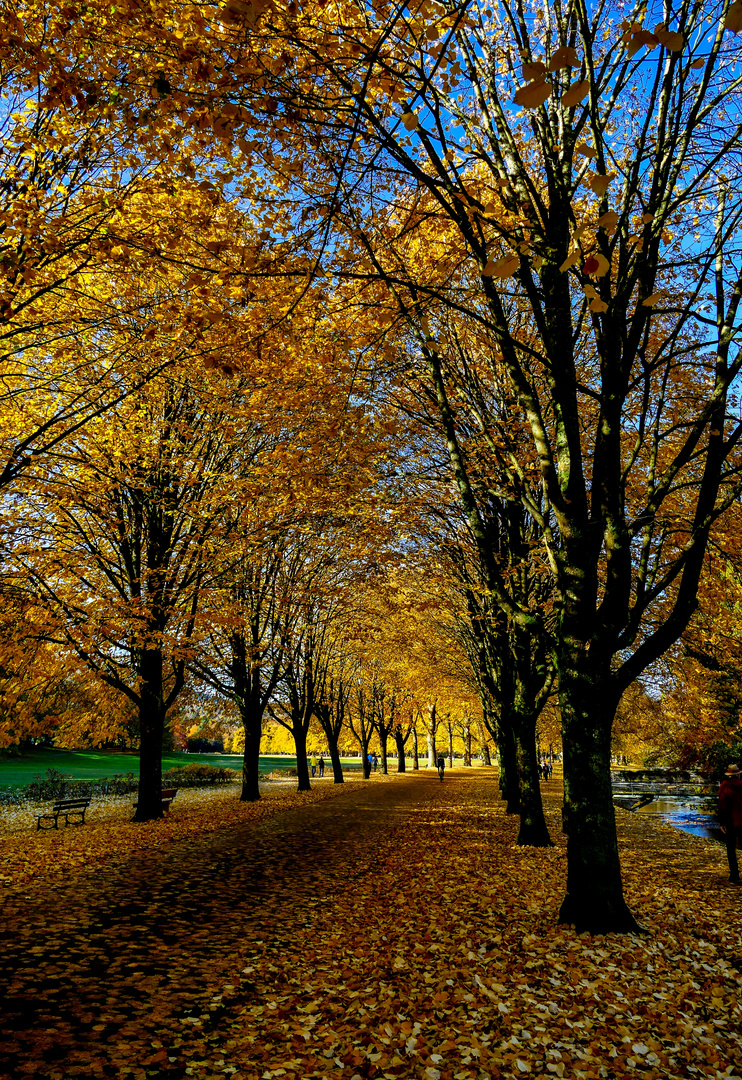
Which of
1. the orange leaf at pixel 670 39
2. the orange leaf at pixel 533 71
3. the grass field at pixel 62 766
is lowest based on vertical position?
the grass field at pixel 62 766

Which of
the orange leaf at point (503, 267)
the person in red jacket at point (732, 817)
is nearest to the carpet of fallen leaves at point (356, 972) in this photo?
the person in red jacket at point (732, 817)

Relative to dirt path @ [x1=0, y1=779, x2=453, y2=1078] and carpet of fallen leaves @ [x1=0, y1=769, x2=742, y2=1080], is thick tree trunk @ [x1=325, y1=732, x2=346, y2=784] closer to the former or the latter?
dirt path @ [x1=0, y1=779, x2=453, y2=1078]

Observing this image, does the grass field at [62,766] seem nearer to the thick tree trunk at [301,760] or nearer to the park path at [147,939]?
the thick tree trunk at [301,760]

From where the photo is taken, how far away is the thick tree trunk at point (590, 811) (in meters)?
5.86

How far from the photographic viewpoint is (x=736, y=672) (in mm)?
13102

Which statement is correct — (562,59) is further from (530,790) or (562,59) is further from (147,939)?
(530,790)

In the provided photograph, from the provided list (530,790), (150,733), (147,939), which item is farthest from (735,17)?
(150,733)

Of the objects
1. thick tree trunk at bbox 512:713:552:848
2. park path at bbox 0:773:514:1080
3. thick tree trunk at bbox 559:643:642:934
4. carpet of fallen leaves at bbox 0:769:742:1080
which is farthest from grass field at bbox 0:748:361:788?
thick tree trunk at bbox 559:643:642:934

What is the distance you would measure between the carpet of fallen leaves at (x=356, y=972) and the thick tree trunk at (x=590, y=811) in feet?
0.88

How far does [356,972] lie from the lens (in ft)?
16.6

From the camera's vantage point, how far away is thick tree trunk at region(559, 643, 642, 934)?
5.86 m

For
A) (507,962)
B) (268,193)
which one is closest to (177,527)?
(268,193)

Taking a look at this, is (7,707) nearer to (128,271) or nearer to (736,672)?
(128,271)

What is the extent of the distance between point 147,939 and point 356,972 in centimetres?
240
